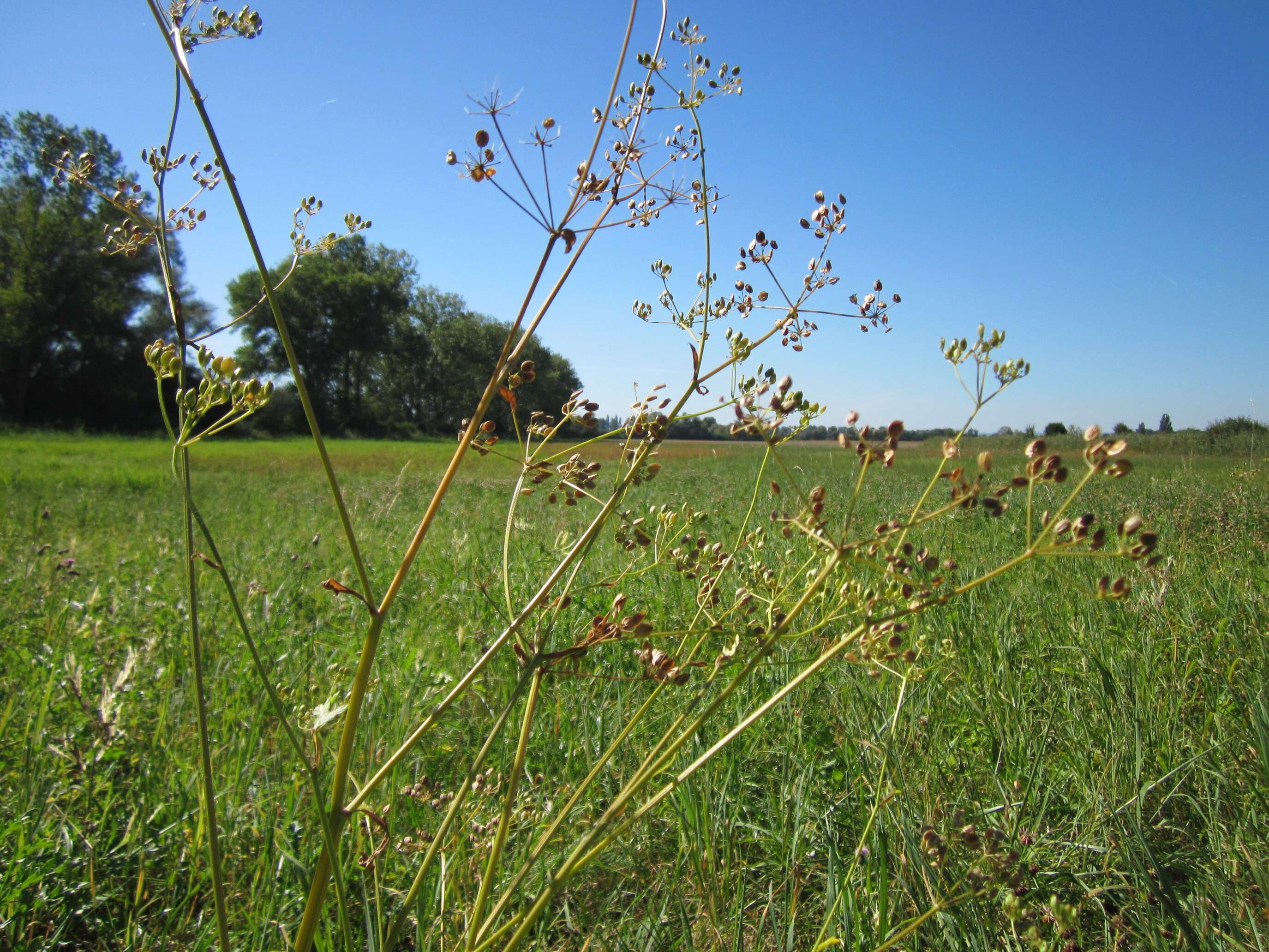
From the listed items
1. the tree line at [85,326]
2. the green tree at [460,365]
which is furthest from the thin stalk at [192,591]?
the tree line at [85,326]

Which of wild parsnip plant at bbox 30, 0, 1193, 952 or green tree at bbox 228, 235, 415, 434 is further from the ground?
green tree at bbox 228, 235, 415, 434

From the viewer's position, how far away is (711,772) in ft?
6.02

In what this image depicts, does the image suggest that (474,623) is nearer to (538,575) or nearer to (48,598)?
(538,575)

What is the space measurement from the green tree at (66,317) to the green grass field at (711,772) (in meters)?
36.4

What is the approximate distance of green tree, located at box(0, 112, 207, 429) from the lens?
33.2 metres

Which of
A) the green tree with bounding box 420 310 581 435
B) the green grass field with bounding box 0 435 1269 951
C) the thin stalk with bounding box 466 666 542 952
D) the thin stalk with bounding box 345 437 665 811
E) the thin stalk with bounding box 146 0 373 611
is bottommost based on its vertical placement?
the green grass field with bounding box 0 435 1269 951

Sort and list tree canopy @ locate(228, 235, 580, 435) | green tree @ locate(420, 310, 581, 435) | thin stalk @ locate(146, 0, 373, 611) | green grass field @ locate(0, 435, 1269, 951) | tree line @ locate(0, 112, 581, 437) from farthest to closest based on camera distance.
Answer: tree canopy @ locate(228, 235, 580, 435) → tree line @ locate(0, 112, 581, 437) → green tree @ locate(420, 310, 581, 435) → green grass field @ locate(0, 435, 1269, 951) → thin stalk @ locate(146, 0, 373, 611)

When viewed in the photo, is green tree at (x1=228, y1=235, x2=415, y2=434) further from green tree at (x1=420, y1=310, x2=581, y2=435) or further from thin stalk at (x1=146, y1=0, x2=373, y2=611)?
thin stalk at (x1=146, y1=0, x2=373, y2=611)

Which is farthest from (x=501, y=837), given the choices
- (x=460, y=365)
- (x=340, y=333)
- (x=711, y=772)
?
(x=340, y=333)

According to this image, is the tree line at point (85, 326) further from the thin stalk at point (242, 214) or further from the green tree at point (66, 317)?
the thin stalk at point (242, 214)

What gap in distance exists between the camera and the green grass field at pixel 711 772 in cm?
137

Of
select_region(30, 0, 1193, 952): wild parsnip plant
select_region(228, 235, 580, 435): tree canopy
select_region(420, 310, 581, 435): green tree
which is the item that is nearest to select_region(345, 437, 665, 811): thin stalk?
select_region(30, 0, 1193, 952): wild parsnip plant

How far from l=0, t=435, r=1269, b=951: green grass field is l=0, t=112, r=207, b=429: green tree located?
36388mm

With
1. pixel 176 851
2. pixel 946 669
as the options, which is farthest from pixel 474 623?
pixel 946 669
